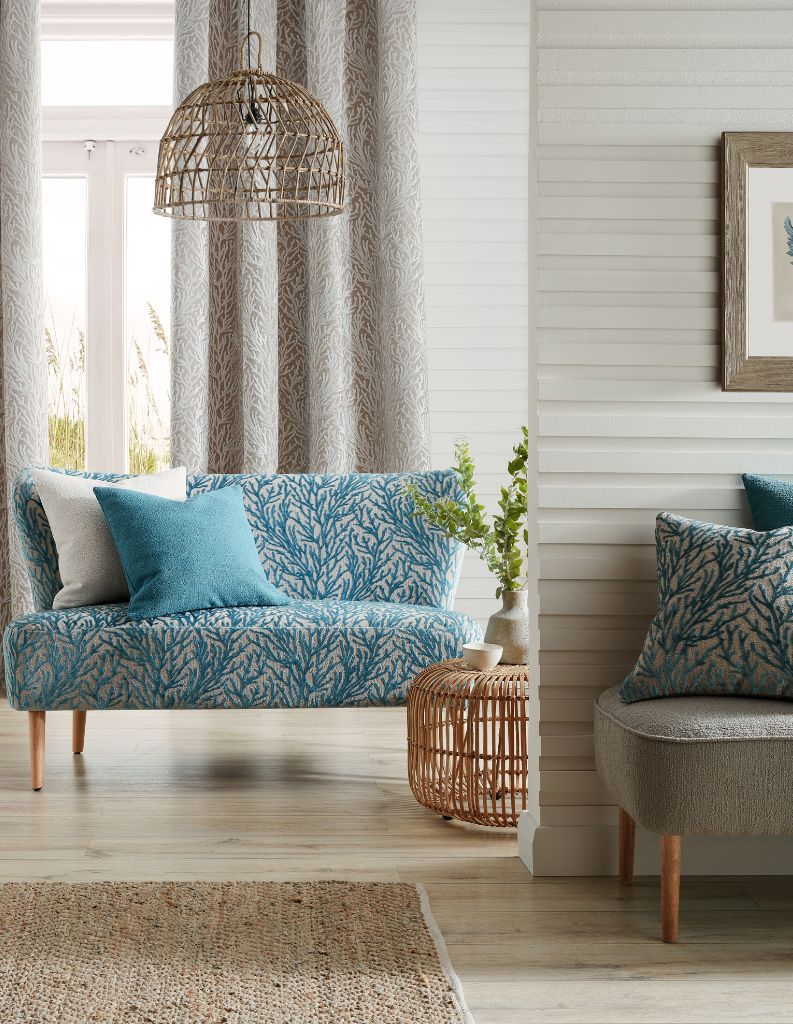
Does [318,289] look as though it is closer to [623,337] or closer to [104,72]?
[104,72]

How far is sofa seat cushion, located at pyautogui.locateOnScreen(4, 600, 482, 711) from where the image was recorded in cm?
297

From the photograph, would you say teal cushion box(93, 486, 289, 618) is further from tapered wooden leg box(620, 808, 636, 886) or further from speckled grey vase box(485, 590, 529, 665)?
tapered wooden leg box(620, 808, 636, 886)

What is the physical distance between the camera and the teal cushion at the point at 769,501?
2219mm

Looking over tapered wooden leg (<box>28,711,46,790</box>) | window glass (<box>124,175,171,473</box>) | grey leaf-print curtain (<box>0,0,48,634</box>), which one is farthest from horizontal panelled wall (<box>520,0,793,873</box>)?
window glass (<box>124,175,171,473</box>)

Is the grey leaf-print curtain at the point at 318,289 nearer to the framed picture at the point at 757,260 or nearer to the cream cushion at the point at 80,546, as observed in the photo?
the cream cushion at the point at 80,546

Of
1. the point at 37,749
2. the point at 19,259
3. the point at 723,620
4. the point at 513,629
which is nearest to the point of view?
the point at 723,620

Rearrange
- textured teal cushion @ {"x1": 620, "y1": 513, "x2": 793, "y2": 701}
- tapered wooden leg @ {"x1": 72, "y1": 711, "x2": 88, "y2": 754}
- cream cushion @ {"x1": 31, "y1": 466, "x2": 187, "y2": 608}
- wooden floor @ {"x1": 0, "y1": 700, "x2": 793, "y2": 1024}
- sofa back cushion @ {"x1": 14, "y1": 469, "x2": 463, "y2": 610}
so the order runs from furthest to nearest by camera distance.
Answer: sofa back cushion @ {"x1": 14, "y1": 469, "x2": 463, "y2": 610} → tapered wooden leg @ {"x1": 72, "y1": 711, "x2": 88, "y2": 754} → cream cushion @ {"x1": 31, "y1": 466, "x2": 187, "y2": 608} → textured teal cushion @ {"x1": 620, "y1": 513, "x2": 793, "y2": 701} → wooden floor @ {"x1": 0, "y1": 700, "x2": 793, "y2": 1024}

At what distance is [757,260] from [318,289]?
7.83 feet

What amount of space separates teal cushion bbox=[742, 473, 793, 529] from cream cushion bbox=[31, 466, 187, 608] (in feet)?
6.09

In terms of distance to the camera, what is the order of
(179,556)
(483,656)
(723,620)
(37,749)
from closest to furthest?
(723,620), (483,656), (37,749), (179,556)

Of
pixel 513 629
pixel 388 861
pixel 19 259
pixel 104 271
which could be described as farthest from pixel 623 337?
pixel 104 271

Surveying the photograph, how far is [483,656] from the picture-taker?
2.66 m

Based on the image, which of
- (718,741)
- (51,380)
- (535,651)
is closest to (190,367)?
(51,380)

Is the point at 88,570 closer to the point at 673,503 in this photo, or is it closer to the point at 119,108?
the point at 673,503
